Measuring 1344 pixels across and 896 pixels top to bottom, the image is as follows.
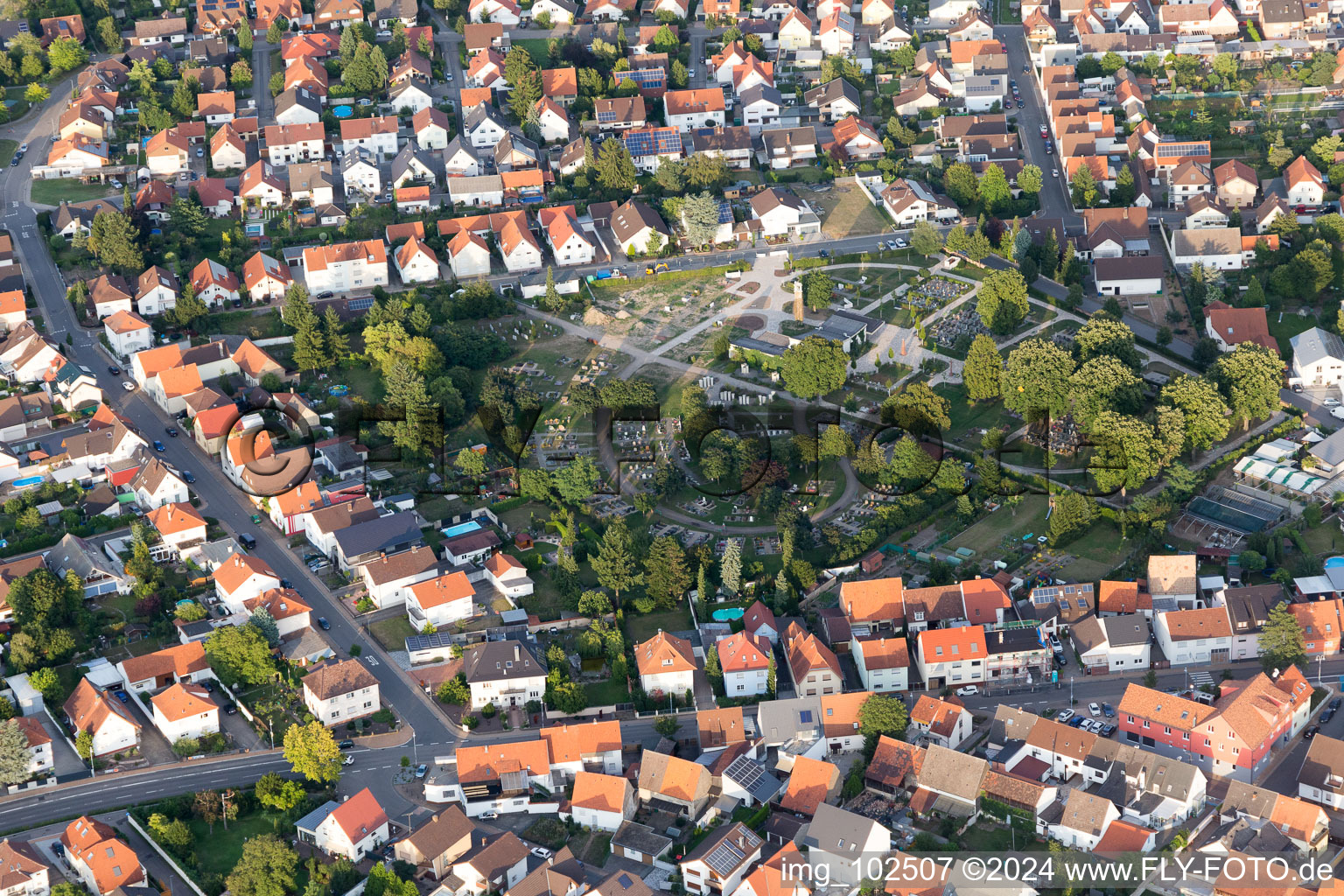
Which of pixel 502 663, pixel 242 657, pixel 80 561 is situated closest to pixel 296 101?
pixel 80 561

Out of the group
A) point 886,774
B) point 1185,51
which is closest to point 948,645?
point 886,774

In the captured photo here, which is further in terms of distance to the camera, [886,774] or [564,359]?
[564,359]

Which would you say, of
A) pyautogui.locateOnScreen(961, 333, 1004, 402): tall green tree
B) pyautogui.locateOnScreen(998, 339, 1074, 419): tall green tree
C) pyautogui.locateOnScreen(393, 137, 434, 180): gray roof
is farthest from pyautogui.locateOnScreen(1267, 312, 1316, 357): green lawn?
pyautogui.locateOnScreen(393, 137, 434, 180): gray roof

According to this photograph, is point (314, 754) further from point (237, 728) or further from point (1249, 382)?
point (1249, 382)

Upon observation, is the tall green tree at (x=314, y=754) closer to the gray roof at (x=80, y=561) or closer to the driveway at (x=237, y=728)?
the driveway at (x=237, y=728)

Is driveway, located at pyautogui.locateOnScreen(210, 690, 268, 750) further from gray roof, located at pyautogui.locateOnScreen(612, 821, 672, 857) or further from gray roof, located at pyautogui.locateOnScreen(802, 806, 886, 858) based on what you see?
gray roof, located at pyautogui.locateOnScreen(802, 806, 886, 858)

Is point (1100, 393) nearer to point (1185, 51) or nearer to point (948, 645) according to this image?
point (948, 645)
